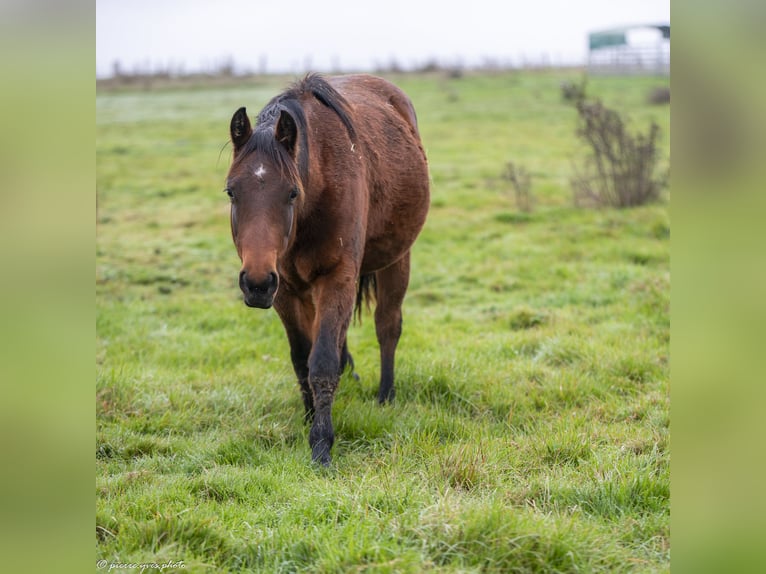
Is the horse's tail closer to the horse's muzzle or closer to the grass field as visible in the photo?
the grass field

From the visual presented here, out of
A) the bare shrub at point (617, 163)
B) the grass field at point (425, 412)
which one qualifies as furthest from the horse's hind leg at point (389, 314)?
the bare shrub at point (617, 163)

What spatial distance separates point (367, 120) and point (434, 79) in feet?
93.1

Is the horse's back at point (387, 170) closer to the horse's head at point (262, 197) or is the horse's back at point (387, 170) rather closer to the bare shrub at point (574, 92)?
the horse's head at point (262, 197)

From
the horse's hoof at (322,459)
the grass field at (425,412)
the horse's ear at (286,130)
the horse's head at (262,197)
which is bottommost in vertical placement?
the horse's hoof at (322,459)

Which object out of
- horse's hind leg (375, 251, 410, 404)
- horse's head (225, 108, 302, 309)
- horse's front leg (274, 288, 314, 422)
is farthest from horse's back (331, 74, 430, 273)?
horse's head (225, 108, 302, 309)

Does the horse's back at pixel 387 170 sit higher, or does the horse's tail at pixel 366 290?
the horse's back at pixel 387 170

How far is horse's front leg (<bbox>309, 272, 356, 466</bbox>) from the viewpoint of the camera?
441 centimetres

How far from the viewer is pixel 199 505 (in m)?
3.47

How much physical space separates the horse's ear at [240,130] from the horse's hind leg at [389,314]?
2.21 m

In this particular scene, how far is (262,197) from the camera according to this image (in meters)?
3.80

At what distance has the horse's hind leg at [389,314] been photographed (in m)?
5.60

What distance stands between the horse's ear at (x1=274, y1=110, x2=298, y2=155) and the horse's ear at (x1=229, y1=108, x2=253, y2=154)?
162mm

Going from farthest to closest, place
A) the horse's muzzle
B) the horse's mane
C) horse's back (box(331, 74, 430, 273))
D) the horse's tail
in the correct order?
the horse's tail, horse's back (box(331, 74, 430, 273)), the horse's mane, the horse's muzzle
